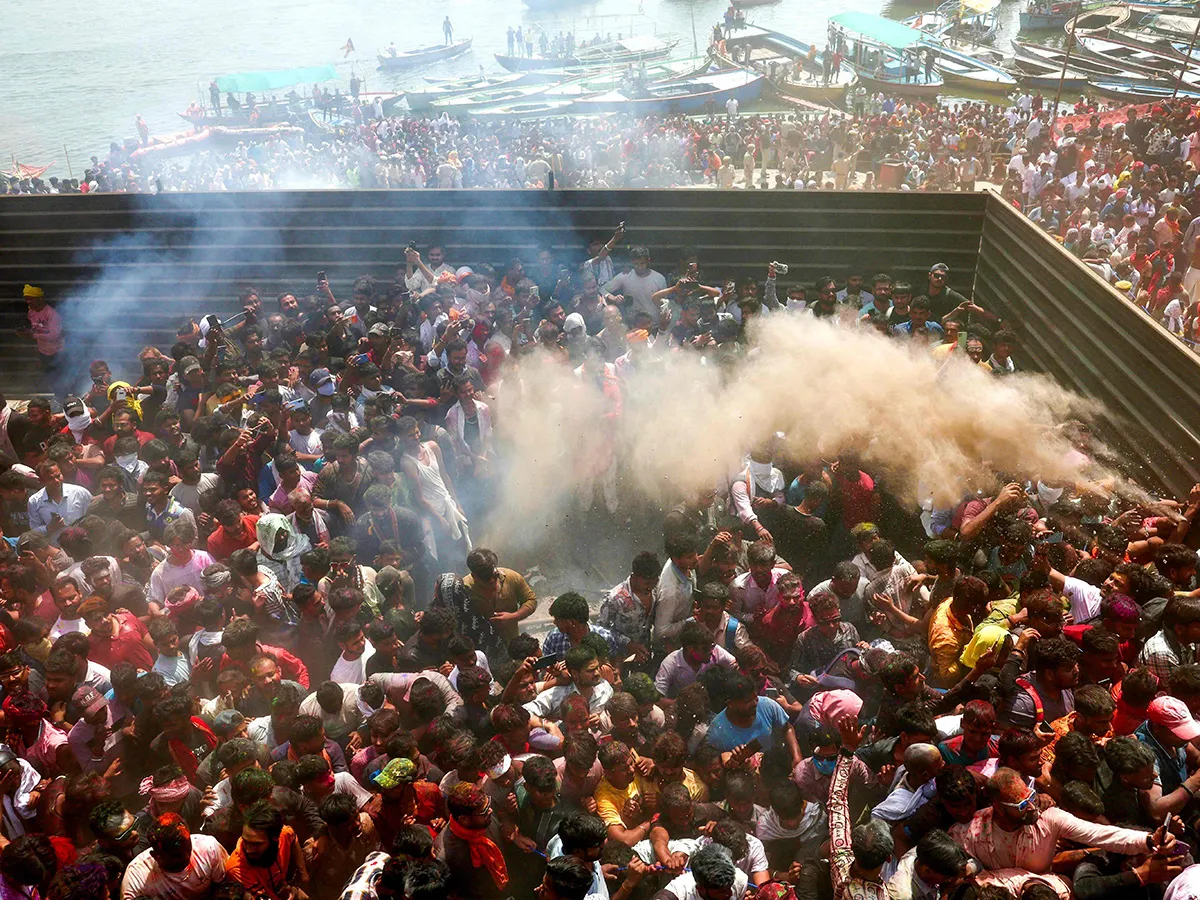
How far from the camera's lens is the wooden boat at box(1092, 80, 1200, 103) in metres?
29.3

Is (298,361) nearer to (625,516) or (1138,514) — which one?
(625,516)

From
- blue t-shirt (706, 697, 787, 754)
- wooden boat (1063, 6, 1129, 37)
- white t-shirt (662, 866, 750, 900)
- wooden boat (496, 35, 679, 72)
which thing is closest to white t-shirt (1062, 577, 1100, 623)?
blue t-shirt (706, 697, 787, 754)

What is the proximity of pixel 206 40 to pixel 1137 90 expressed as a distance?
2964 inches

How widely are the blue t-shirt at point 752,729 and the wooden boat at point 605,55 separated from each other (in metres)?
52.6

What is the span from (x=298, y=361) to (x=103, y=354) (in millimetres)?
4356

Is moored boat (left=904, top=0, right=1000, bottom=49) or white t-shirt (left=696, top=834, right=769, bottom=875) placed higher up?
moored boat (left=904, top=0, right=1000, bottom=49)

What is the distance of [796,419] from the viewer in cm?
709

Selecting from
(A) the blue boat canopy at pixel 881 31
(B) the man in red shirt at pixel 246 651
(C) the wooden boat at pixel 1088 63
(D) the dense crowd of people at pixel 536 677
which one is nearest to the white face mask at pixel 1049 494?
(D) the dense crowd of people at pixel 536 677

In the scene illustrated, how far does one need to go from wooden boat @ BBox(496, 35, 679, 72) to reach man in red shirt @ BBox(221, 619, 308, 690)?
52.2m

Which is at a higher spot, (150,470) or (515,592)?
(150,470)

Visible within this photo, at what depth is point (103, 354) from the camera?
34.0 feet

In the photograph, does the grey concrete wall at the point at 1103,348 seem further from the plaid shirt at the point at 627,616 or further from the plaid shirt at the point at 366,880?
the plaid shirt at the point at 366,880

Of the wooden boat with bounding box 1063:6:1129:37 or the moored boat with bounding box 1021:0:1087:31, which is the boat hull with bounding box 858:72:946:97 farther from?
the moored boat with bounding box 1021:0:1087:31

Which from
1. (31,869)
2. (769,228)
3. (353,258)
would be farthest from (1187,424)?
(353,258)
